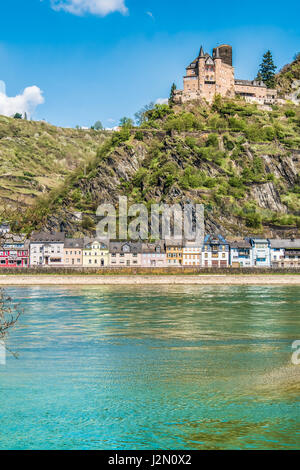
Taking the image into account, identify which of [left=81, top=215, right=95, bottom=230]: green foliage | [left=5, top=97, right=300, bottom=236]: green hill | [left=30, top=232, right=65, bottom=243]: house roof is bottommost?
[left=30, top=232, right=65, bottom=243]: house roof

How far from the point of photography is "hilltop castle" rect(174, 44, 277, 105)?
106500 millimetres

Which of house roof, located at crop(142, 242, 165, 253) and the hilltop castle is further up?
the hilltop castle

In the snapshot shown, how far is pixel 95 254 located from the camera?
7850 cm

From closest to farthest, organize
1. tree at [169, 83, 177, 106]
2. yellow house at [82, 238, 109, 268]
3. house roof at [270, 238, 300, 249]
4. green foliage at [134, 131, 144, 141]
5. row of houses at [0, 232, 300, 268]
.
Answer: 1. row of houses at [0, 232, 300, 268]
2. yellow house at [82, 238, 109, 268]
3. house roof at [270, 238, 300, 249]
4. green foliage at [134, 131, 144, 141]
5. tree at [169, 83, 177, 106]

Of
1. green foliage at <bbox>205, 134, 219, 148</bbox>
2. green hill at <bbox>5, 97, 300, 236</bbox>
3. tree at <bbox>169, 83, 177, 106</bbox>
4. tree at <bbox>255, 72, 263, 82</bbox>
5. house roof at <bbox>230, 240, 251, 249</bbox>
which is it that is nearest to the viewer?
house roof at <bbox>230, 240, 251, 249</bbox>

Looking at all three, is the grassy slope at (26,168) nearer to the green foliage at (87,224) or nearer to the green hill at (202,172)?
the green hill at (202,172)

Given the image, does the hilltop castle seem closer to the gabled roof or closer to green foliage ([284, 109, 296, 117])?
green foliage ([284, 109, 296, 117])

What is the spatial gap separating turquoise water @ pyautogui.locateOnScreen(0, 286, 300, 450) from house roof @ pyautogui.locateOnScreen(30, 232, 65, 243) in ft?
158

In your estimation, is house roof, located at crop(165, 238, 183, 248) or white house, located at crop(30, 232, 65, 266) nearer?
house roof, located at crop(165, 238, 183, 248)

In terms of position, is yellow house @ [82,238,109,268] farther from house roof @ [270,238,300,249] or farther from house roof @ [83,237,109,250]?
house roof @ [270,238,300,249]

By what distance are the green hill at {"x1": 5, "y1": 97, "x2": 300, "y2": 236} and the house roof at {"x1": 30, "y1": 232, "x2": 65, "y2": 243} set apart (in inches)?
117

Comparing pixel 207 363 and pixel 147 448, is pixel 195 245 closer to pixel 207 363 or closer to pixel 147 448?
pixel 207 363

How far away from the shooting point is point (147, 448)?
12391 mm

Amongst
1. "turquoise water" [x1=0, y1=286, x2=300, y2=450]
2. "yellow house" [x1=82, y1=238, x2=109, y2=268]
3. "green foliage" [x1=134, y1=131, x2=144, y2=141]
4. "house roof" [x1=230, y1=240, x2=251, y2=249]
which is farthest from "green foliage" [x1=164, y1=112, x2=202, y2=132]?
"turquoise water" [x1=0, y1=286, x2=300, y2=450]
